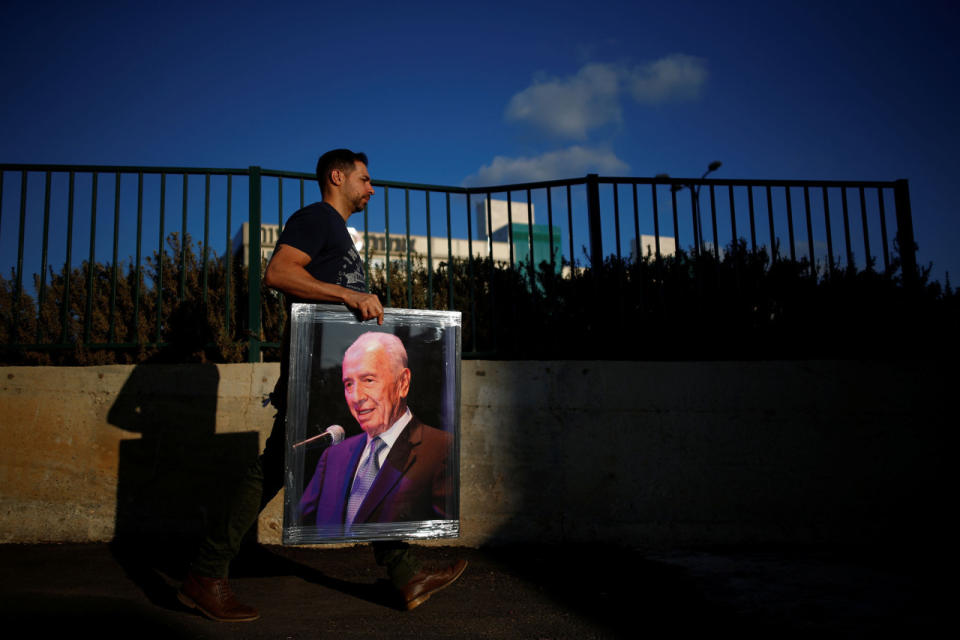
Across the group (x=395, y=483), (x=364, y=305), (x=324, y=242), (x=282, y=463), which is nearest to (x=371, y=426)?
(x=395, y=483)

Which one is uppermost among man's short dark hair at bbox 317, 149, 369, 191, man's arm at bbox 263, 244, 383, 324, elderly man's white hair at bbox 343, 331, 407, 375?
man's short dark hair at bbox 317, 149, 369, 191

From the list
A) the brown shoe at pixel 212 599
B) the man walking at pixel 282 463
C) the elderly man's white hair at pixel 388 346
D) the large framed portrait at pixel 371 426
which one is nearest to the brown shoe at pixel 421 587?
the man walking at pixel 282 463

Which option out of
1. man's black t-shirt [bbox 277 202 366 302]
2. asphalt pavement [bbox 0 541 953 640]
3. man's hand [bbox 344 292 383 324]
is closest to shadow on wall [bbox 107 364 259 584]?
asphalt pavement [bbox 0 541 953 640]

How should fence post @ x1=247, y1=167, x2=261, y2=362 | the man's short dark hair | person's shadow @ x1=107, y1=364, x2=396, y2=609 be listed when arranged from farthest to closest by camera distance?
fence post @ x1=247, y1=167, x2=261, y2=362, person's shadow @ x1=107, y1=364, x2=396, y2=609, the man's short dark hair

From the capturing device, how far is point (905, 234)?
5125 mm

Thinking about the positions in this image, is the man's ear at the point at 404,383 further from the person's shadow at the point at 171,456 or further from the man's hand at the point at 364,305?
the person's shadow at the point at 171,456

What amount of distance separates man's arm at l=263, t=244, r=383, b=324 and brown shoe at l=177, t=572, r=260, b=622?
118 cm

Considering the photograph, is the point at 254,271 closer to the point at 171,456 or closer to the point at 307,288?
the point at 171,456

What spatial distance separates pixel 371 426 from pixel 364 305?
502 mm

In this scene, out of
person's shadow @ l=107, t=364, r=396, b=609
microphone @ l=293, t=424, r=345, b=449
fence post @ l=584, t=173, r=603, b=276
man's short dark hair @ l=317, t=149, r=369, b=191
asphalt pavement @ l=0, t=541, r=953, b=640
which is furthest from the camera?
fence post @ l=584, t=173, r=603, b=276

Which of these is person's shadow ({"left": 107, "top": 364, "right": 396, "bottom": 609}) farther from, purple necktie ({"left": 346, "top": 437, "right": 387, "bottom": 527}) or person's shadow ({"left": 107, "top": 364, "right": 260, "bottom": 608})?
purple necktie ({"left": 346, "top": 437, "right": 387, "bottom": 527})

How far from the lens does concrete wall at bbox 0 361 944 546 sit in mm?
3781

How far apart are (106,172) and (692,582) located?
4416 millimetres

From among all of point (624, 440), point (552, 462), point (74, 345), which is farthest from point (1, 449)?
point (624, 440)
